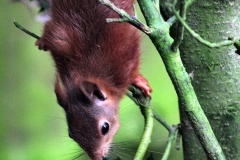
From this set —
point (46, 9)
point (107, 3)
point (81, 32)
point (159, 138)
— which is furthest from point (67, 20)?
point (159, 138)

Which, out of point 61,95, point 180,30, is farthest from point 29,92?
point 180,30

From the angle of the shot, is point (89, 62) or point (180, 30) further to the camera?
point (89, 62)

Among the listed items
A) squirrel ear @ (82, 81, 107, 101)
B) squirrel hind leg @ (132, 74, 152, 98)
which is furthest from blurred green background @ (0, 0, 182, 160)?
squirrel ear @ (82, 81, 107, 101)

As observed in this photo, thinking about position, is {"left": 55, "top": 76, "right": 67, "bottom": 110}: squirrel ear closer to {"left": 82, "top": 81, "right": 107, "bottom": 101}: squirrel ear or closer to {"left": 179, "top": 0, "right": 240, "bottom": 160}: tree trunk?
{"left": 82, "top": 81, "right": 107, "bottom": 101}: squirrel ear

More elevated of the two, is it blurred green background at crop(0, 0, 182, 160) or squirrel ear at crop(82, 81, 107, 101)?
blurred green background at crop(0, 0, 182, 160)

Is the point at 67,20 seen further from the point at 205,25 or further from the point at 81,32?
the point at 205,25

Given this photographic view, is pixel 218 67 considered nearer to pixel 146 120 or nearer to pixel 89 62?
pixel 146 120

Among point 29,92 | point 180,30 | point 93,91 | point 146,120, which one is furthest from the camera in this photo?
point 29,92
